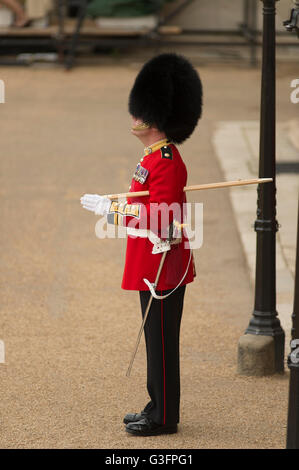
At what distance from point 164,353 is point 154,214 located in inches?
26.3

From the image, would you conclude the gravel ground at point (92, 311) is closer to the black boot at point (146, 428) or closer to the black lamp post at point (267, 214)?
the black boot at point (146, 428)

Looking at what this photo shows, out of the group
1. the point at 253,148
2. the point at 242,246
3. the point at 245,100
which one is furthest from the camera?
the point at 245,100

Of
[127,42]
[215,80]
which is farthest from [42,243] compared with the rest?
[127,42]

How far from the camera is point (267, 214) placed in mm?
5031

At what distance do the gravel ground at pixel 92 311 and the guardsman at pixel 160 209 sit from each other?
38cm

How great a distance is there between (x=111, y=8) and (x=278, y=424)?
43.1 ft

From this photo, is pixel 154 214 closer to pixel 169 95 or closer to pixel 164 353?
pixel 169 95

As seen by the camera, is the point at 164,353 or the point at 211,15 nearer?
the point at 164,353

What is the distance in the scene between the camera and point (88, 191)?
9.23 metres

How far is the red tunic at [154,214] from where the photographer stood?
13.0 ft
